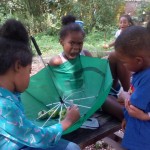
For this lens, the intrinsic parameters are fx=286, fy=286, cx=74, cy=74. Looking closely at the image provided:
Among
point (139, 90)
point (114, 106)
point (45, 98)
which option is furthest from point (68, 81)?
point (139, 90)

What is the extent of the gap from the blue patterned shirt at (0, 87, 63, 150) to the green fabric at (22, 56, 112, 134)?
2.10 ft

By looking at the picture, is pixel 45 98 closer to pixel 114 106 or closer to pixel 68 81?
pixel 68 81

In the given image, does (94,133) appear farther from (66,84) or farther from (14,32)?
(14,32)

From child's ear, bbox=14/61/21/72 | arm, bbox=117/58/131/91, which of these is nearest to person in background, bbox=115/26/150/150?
child's ear, bbox=14/61/21/72

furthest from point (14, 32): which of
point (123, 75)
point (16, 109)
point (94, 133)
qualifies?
point (123, 75)

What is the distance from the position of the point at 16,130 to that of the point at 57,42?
723 centimetres

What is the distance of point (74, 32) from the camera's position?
2.67m

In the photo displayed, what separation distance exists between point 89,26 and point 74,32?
739 cm

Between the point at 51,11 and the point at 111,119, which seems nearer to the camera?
the point at 111,119

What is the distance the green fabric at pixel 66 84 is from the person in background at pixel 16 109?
2.07ft

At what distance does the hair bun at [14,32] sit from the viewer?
5.67ft

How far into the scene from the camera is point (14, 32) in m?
1.77

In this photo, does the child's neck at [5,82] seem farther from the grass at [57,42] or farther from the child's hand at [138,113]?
the grass at [57,42]

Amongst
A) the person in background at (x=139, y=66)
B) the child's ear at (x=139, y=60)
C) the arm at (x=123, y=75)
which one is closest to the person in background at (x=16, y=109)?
the person in background at (x=139, y=66)
